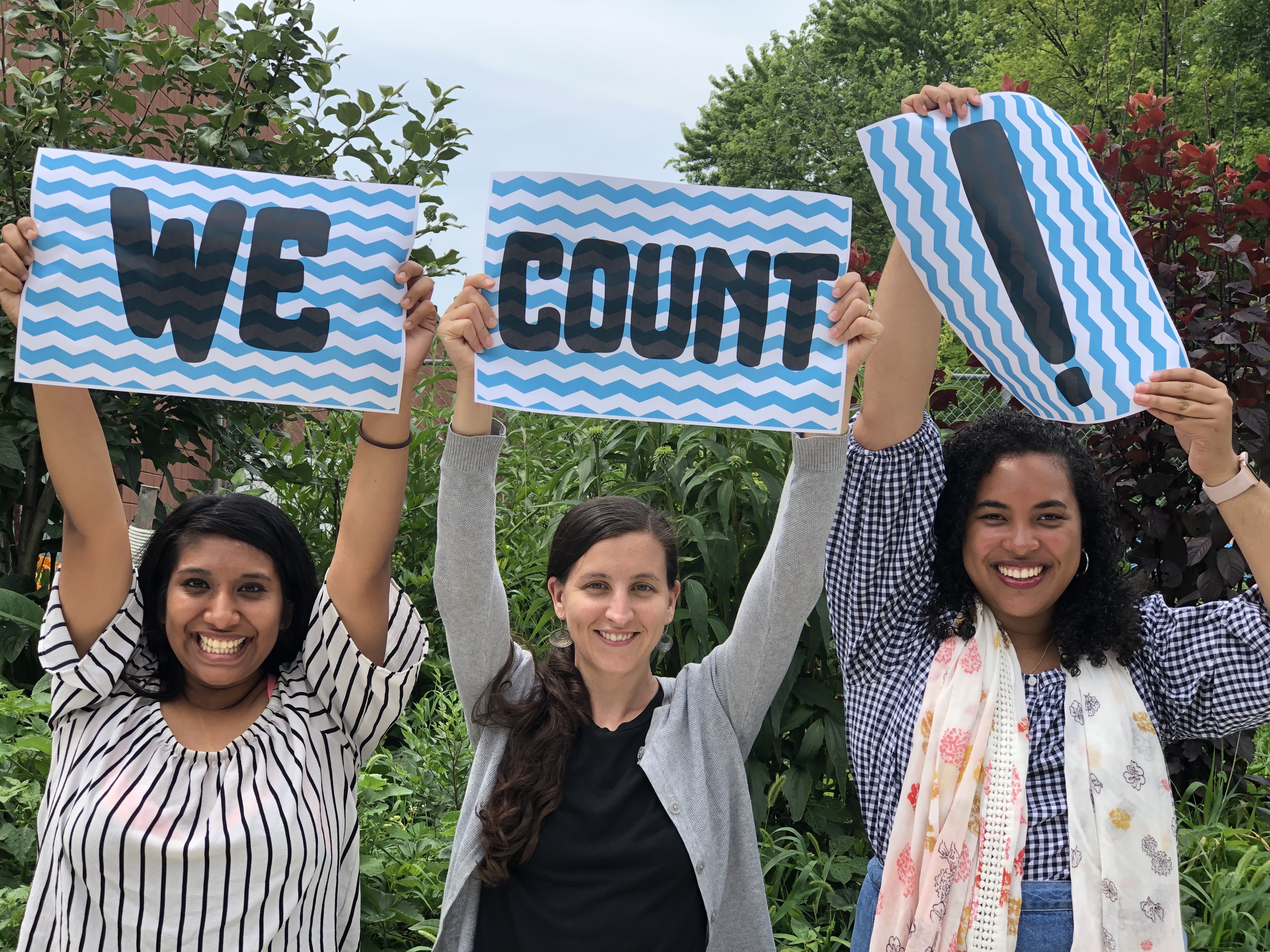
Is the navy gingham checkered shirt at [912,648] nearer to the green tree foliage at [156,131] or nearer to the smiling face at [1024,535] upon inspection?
the smiling face at [1024,535]

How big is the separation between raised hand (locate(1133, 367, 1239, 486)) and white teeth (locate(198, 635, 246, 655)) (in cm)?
166

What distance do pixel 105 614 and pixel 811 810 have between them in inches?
75.0

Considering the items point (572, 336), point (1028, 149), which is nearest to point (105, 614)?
point (572, 336)

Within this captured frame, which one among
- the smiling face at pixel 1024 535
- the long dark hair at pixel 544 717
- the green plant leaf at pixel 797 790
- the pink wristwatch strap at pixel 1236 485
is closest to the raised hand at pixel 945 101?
the smiling face at pixel 1024 535

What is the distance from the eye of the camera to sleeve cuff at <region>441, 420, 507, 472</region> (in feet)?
6.50

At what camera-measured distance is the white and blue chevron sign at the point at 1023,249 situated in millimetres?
2023

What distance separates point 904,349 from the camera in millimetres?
2082

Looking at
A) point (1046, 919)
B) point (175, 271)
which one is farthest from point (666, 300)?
point (1046, 919)

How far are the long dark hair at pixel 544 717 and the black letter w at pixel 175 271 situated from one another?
0.75 metres

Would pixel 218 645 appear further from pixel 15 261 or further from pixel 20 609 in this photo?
pixel 20 609

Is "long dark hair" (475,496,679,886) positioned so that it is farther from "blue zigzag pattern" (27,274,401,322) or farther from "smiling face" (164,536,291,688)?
"blue zigzag pattern" (27,274,401,322)

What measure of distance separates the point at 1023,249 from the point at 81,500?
1759 millimetres

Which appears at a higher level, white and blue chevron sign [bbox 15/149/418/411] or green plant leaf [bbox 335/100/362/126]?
green plant leaf [bbox 335/100/362/126]

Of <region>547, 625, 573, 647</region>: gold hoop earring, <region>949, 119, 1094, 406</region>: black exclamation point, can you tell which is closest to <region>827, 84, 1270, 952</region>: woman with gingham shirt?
<region>949, 119, 1094, 406</region>: black exclamation point
